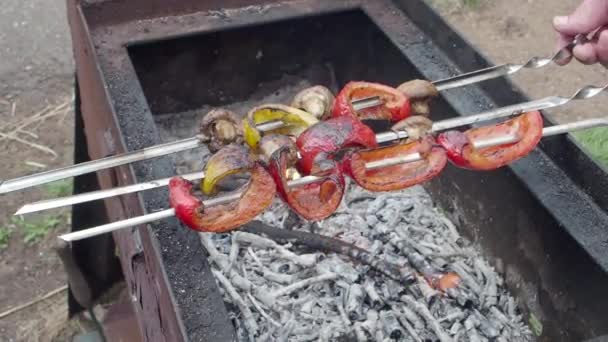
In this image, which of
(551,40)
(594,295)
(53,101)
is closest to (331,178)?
(594,295)

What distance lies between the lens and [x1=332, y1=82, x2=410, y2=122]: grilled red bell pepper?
1.97 meters

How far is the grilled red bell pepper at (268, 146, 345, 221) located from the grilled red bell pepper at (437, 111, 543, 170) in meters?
0.36

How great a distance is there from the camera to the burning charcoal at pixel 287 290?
225 centimetres

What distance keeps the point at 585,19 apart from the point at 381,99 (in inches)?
27.6

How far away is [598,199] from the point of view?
1984 millimetres

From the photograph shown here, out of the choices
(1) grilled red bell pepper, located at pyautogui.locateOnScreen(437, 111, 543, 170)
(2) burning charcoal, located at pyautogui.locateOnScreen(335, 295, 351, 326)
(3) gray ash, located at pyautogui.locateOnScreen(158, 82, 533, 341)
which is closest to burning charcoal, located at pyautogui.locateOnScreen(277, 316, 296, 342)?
(3) gray ash, located at pyautogui.locateOnScreen(158, 82, 533, 341)

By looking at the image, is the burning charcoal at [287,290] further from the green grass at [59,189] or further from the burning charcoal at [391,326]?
the green grass at [59,189]

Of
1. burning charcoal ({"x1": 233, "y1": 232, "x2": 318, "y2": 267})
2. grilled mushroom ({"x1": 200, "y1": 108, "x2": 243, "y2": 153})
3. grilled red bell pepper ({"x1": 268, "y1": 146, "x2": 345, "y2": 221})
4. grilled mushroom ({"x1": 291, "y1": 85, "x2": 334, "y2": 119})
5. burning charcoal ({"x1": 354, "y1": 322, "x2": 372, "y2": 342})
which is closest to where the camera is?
Result: grilled red bell pepper ({"x1": 268, "y1": 146, "x2": 345, "y2": 221})

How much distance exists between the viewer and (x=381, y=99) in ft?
6.86

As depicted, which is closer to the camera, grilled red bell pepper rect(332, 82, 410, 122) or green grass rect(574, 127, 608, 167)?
grilled red bell pepper rect(332, 82, 410, 122)

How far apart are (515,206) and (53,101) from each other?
3.83 meters

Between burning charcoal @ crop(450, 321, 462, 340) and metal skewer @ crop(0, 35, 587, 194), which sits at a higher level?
metal skewer @ crop(0, 35, 587, 194)

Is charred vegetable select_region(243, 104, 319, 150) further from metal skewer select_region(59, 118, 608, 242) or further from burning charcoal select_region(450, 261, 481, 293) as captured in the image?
burning charcoal select_region(450, 261, 481, 293)

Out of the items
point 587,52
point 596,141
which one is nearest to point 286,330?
point 587,52
